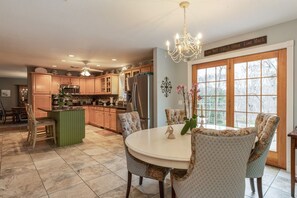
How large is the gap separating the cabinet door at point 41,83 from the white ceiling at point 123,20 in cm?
246

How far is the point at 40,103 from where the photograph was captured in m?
6.24

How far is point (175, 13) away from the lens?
2369mm

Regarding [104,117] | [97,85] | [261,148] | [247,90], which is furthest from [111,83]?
[261,148]

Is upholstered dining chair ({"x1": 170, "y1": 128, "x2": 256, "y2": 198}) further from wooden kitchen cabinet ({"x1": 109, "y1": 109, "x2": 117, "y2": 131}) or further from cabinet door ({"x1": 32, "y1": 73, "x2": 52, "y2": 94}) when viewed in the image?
cabinet door ({"x1": 32, "y1": 73, "x2": 52, "y2": 94})

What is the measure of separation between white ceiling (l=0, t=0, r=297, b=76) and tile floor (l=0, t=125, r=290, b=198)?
2385 mm

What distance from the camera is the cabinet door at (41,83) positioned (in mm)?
6098

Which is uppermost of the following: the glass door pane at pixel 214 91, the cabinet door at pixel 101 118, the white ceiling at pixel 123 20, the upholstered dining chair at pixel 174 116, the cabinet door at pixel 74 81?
the white ceiling at pixel 123 20

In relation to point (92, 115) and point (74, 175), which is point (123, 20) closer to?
point (74, 175)

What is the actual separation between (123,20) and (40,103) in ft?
17.4

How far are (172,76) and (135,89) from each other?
3.43 feet

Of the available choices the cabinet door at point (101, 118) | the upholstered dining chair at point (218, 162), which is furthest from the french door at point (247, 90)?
the cabinet door at point (101, 118)

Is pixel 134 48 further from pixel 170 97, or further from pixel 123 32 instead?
pixel 170 97

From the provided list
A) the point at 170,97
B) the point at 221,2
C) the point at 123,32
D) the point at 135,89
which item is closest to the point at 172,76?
the point at 170,97

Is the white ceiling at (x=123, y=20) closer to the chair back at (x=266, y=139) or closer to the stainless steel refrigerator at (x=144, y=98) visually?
the stainless steel refrigerator at (x=144, y=98)
